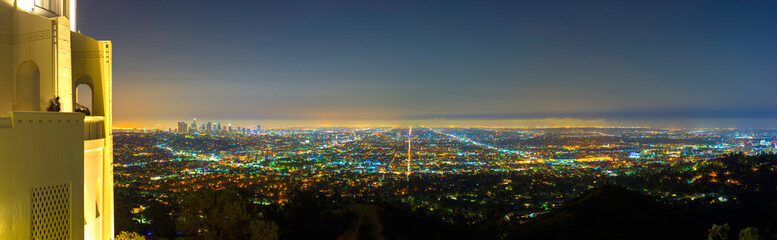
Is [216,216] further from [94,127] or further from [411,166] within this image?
[411,166]

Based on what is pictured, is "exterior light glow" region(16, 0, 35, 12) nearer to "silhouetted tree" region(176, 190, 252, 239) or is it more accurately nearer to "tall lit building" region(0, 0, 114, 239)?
"tall lit building" region(0, 0, 114, 239)

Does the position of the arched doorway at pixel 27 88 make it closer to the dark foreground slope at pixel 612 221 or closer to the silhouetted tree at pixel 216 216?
the silhouetted tree at pixel 216 216

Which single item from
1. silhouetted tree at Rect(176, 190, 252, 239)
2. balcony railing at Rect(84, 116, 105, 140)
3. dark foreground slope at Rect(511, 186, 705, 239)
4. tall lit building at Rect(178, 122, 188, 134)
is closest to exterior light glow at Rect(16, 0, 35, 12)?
balcony railing at Rect(84, 116, 105, 140)

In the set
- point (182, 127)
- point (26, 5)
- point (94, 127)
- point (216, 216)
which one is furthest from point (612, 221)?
point (182, 127)

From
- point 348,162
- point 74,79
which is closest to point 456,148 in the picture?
point 348,162

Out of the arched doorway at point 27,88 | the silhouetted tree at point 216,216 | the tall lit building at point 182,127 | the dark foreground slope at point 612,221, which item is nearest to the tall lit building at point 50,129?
the arched doorway at point 27,88

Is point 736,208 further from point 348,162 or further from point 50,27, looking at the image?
point 348,162
